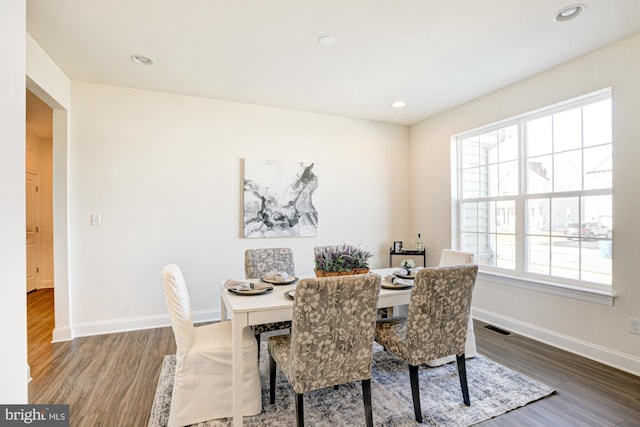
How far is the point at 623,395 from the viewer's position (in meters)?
2.13

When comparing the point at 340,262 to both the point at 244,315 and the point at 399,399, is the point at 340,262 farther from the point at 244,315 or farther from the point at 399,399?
the point at 399,399

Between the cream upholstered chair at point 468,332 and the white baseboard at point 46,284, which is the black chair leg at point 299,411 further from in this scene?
the white baseboard at point 46,284

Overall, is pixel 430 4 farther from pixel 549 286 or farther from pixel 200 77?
pixel 549 286

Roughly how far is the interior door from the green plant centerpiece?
5.48m

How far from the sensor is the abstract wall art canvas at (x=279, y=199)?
380 cm

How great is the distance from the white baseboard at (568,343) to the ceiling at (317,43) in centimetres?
247

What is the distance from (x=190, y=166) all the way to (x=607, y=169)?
399cm

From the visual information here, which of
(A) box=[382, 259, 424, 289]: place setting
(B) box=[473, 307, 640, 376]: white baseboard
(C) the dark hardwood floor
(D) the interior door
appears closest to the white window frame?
(B) box=[473, 307, 640, 376]: white baseboard

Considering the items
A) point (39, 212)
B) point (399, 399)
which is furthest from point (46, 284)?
point (399, 399)

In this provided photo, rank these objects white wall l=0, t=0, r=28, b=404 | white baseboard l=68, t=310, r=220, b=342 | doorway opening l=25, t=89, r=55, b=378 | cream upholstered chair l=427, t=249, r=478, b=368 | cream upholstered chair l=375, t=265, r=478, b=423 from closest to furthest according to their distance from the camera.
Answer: white wall l=0, t=0, r=28, b=404 < cream upholstered chair l=375, t=265, r=478, b=423 < cream upholstered chair l=427, t=249, r=478, b=368 < white baseboard l=68, t=310, r=220, b=342 < doorway opening l=25, t=89, r=55, b=378

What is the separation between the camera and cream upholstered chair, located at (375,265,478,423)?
1.84 metres

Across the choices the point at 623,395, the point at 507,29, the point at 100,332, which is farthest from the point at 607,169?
the point at 100,332

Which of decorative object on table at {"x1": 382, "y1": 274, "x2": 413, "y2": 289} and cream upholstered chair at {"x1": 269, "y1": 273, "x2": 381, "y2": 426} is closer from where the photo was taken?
cream upholstered chair at {"x1": 269, "y1": 273, "x2": 381, "y2": 426}

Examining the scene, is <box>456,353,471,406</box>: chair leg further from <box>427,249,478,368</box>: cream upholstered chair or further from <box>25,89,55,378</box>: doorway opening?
<box>25,89,55,378</box>: doorway opening
